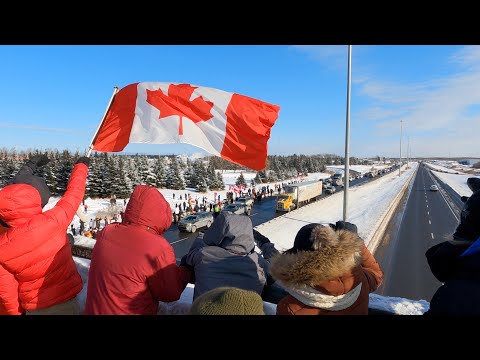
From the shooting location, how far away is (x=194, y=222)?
75.5ft

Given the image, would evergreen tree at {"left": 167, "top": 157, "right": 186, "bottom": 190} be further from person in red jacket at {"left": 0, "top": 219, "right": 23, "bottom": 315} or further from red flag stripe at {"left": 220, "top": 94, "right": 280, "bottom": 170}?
person in red jacket at {"left": 0, "top": 219, "right": 23, "bottom": 315}

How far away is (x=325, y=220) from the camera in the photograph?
2350cm

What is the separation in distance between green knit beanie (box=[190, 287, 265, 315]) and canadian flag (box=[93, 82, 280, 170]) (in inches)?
106

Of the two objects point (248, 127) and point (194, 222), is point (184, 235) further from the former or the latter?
point (248, 127)

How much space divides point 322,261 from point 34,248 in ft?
6.27

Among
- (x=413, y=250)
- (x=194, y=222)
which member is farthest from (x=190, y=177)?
(x=413, y=250)

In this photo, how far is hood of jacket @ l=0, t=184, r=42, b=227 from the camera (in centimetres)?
200

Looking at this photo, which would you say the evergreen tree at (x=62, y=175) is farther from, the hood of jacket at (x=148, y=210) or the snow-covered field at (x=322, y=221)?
the hood of jacket at (x=148, y=210)

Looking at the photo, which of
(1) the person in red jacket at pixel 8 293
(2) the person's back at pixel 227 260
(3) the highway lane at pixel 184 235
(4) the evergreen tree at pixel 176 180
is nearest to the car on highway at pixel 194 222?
(3) the highway lane at pixel 184 235

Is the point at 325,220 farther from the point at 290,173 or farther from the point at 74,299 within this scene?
the point at 290,173

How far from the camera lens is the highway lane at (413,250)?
1271 centimetres

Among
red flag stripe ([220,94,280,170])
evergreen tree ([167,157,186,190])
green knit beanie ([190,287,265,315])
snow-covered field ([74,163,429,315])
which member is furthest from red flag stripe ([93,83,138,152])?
evergreen tree ([167,157,186,190])

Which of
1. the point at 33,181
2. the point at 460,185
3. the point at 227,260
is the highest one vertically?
the point at 33,181
